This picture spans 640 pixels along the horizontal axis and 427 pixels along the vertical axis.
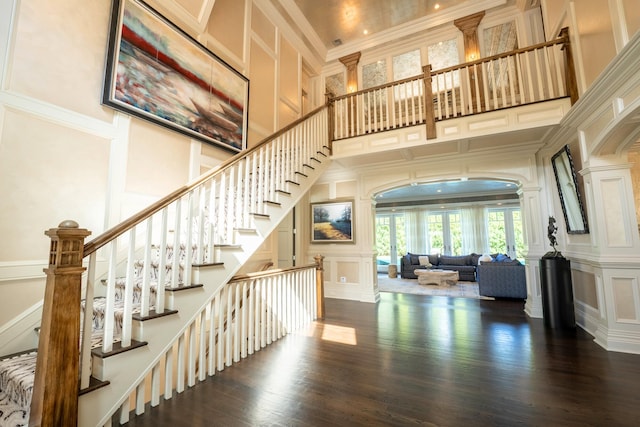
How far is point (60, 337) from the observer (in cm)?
139

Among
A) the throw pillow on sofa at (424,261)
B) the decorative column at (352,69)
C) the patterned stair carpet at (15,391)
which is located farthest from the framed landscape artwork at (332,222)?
the patterned stair carpet at (15,391)

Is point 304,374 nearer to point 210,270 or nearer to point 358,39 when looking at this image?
point 210,270

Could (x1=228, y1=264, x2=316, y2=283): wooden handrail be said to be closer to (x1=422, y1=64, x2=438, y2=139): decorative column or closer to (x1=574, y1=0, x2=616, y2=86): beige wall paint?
(x1=422, y1=64, x2=438, y2=139): decorative column

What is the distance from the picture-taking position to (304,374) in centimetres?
243

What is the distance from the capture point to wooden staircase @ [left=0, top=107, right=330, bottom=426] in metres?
1.42

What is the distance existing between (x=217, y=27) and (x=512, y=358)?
569 centimetres

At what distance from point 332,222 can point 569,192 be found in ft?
13.1

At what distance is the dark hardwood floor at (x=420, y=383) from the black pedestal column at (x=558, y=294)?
193 millimetres

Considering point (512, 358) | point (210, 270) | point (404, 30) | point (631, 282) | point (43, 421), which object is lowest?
point (512, 358)

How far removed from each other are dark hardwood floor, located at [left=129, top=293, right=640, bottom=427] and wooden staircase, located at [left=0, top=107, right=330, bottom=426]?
0.28 m

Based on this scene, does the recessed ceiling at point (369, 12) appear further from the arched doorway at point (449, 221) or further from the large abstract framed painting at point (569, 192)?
the arched doorway at point (449, 221)

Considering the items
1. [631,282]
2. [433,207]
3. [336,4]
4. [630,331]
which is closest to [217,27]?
[336,4]

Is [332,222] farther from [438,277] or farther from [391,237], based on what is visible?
[391,237]

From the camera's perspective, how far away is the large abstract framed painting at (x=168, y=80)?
279 cm
